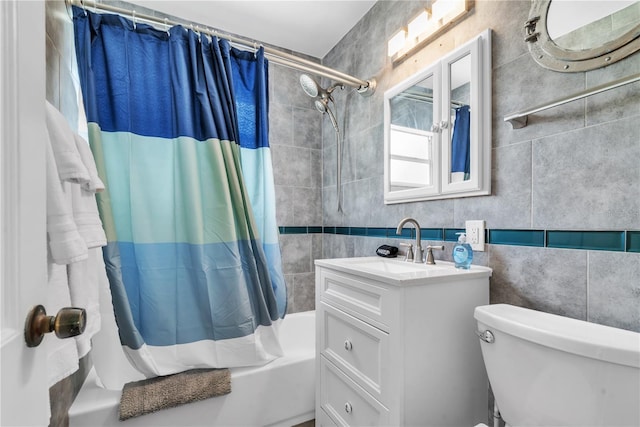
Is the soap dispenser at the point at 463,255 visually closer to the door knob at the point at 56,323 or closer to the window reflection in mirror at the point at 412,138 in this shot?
the window reflection in mirror at the point at 412,138

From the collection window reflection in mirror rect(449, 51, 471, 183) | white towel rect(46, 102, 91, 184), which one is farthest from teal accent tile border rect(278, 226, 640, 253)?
white towel rect(46, 102, 91, 184)

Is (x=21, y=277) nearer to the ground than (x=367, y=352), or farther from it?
farther from it

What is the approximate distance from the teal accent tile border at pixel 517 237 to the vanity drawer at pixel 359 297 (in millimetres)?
493

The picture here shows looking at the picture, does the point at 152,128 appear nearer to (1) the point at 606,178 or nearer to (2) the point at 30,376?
(2) the point at 30,376

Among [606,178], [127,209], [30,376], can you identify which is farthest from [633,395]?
[127,209]

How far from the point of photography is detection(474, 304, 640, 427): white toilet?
64 centimetres

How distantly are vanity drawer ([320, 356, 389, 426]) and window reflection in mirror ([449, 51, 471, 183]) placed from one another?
96cm

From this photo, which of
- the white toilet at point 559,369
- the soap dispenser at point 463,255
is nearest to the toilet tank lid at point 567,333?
the white toilet at point 559,369

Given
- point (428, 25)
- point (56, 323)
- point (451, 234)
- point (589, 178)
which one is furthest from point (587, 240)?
point (56, 323)

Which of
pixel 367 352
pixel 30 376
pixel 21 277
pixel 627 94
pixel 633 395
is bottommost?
pixel 367 352

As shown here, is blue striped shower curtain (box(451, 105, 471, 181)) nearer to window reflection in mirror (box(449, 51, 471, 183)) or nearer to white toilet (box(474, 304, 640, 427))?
window reflection in mirror (box(449, 51, 471, 183))

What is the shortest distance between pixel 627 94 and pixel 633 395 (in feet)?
2.54

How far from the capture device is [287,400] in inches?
60.7

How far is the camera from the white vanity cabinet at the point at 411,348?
3.26 feet
